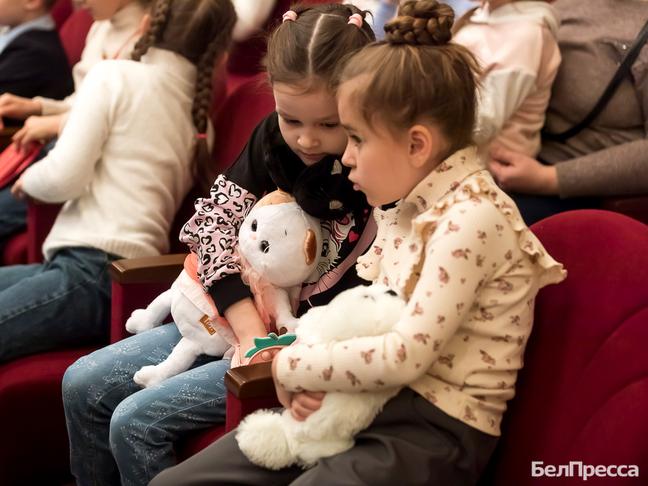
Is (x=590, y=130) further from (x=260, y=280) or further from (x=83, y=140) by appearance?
(x=83, y=140)

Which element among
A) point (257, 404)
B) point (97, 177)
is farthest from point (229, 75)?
point (257, 404)

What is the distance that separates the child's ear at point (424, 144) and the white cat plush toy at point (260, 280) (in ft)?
1.09

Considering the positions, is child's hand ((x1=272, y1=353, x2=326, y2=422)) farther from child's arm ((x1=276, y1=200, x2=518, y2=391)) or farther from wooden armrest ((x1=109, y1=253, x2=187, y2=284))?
wooden armrest ((x1=109, y1=253, x2=187, y2=284))

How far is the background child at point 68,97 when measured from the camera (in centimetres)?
247

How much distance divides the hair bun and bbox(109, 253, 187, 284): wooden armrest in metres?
0.80

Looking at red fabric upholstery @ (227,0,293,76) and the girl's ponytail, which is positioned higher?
the girl's ponytail

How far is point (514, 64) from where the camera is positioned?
2002mm

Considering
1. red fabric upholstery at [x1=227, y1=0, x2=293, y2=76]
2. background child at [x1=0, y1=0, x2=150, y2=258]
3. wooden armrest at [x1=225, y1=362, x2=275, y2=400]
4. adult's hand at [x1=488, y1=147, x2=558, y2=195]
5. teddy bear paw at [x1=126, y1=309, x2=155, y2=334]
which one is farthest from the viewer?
red fabric upholstery at [x1=227, y1=0, x2=293, y2=76]

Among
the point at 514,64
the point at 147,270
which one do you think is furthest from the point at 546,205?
the point at 147,270

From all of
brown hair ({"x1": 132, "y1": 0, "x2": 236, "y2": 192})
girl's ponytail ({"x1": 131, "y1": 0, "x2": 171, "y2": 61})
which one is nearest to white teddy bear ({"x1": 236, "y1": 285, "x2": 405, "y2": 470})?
brown hair ({"x1": 132, "y1": 0, "x2": 236, "y2": 192})

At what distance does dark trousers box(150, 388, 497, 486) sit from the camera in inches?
50.4

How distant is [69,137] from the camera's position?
85.4 inches

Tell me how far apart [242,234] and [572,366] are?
0.62 m

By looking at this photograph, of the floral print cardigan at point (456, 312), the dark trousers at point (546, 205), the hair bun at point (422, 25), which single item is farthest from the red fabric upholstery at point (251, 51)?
the floral print cardigan at point (456, 312)
